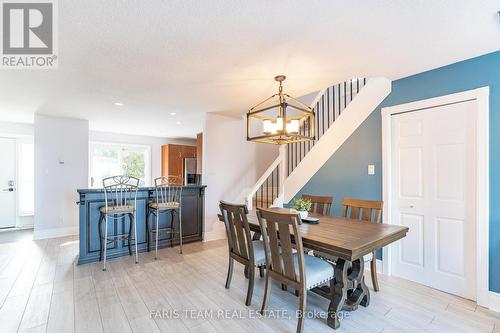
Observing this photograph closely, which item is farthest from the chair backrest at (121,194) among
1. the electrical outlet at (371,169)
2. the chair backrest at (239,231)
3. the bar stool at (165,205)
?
the electrical outlet at (371,169)

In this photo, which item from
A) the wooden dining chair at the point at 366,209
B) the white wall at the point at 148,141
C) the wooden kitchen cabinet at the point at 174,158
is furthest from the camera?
the wooden kitchen cabinet at the point at 174,158

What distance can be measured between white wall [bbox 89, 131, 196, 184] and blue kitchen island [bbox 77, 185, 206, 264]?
145 inches

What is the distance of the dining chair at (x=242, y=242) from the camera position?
7.62ft

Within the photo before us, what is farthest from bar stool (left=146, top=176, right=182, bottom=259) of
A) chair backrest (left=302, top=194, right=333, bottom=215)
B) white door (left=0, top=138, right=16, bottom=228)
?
white door (left=0, top=138, right=16, bottom=228)

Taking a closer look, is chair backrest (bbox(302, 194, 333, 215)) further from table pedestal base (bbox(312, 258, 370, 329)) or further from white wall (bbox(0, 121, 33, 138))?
white wall (bbox(0, 121, 33, 138))

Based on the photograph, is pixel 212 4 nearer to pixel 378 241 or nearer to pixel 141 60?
pixel 141 60

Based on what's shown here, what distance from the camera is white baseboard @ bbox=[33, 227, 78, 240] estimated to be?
4645 mm

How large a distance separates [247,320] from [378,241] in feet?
4.22

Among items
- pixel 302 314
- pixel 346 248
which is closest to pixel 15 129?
pixel 302 314

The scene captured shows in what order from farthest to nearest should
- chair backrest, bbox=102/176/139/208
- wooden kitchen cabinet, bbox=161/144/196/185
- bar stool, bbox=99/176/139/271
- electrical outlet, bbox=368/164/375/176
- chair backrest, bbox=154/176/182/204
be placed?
wooden kitchen cabinet, bbox=161/144/196/185, chair backrest, bbox=154/176/182/204, chair backrest, bbox=102/176/139/208, bar stool, bbox=99/176/139/271, electrical outlet, bbox=368/164/375/176

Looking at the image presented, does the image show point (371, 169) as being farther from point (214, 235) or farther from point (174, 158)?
point (174, 158)

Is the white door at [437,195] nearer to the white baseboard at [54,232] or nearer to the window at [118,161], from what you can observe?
the white baseboard at [54,232]

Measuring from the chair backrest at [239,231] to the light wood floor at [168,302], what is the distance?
42 centimetres

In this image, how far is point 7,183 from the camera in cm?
537
